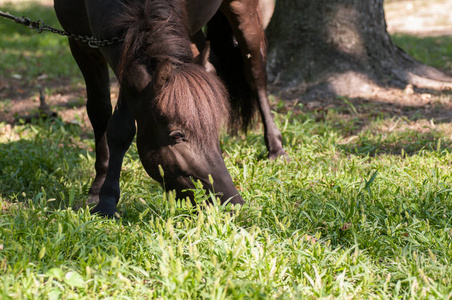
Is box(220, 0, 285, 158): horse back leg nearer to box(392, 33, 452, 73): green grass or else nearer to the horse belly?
the horse belly

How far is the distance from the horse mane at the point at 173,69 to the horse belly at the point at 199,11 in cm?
52

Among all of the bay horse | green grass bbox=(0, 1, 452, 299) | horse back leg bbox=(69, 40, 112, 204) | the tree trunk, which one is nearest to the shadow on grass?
green grass bbox=(0, 1, 452, 299)

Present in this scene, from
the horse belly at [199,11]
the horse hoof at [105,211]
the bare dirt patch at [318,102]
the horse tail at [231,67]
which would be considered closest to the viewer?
the horse hoof at [105,211]

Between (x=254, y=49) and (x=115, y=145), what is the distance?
6.09 ft

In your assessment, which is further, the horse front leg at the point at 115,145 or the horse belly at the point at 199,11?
the horse belly at the point at 199,11

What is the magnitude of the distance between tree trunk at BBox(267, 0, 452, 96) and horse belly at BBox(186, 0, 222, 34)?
269 cm

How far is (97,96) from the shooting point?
4.00m

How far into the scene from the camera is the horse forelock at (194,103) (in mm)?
2723

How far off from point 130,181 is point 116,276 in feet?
5.93

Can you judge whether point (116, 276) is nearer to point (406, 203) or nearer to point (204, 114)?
point (204, 114)

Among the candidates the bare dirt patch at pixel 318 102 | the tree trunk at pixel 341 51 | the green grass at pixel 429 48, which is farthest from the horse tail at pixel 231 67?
the green grass at pixel 429 48

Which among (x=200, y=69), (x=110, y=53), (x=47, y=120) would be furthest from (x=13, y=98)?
(x=200, y=69)

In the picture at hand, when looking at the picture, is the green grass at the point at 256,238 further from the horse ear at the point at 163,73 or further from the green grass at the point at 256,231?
the horse ear at the point at 163,73

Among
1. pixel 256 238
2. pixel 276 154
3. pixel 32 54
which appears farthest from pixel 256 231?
pixel 32 54
